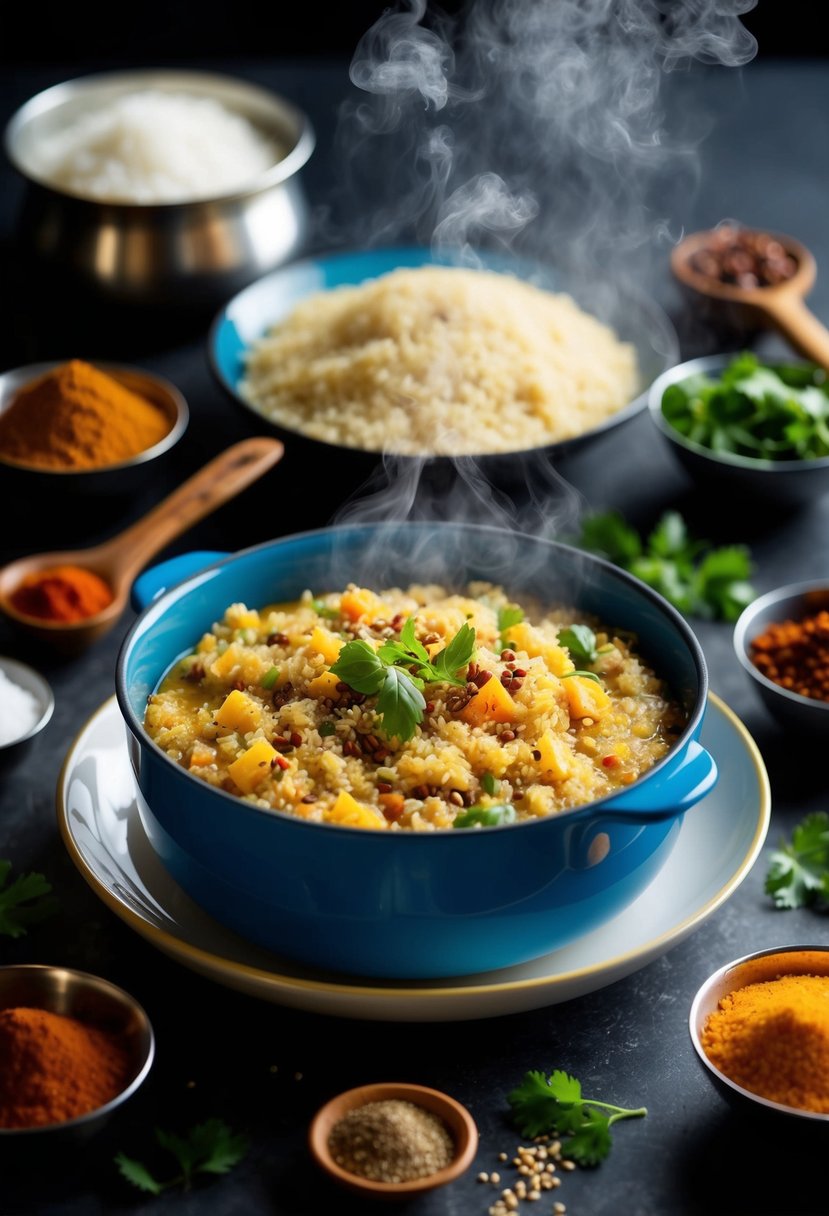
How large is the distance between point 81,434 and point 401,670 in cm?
178

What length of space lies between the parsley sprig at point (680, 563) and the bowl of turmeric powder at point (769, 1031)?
134cm

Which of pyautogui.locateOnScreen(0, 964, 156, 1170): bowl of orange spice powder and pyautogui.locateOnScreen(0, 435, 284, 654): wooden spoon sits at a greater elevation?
pyautogui.locateOnScreen(0, 964, 156, 1170): bowl of orange spice powder

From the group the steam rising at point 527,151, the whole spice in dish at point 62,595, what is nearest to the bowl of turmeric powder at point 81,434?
the whole spice in dish at point 62,595

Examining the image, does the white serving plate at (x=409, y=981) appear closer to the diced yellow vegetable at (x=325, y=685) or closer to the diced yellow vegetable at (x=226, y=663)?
the diced yellow vegetable at (x=226, y=663)

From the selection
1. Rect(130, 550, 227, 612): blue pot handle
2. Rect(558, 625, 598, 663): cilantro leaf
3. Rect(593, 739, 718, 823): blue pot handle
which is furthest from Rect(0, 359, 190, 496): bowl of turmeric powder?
Rect(593, 739, 718, 823): blue pot handle

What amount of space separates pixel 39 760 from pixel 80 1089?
3.81 feet

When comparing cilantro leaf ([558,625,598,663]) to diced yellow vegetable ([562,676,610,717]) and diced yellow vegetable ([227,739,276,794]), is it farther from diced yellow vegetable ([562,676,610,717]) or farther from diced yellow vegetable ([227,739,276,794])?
diced yellow vegetable ([227,739,276,794])

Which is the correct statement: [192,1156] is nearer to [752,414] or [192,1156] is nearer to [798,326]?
[752,414]

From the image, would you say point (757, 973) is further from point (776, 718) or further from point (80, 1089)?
point (80, 1089)

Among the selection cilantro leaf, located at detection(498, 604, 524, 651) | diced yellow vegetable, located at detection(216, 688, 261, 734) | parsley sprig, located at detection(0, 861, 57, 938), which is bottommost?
parsley sprig, located at detection(0, 861, 57, 938)

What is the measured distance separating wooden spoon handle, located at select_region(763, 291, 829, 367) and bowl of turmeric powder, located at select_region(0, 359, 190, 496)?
6.29 ft

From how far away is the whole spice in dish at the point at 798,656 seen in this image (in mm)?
3309

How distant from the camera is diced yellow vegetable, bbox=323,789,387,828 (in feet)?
7.77

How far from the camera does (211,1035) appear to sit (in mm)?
2523
